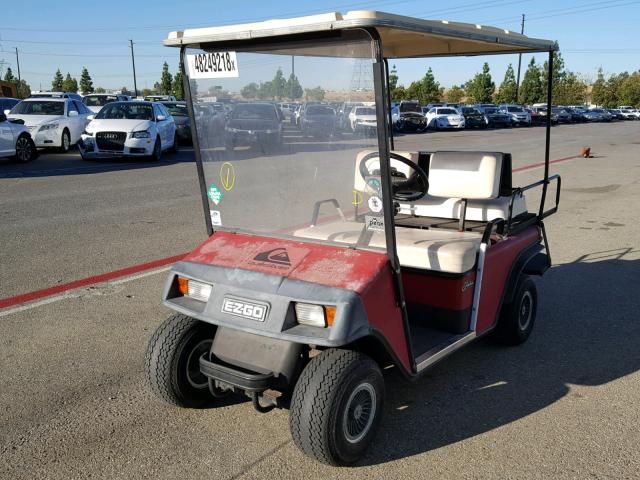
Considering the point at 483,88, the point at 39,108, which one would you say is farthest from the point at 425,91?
the point at 39,108

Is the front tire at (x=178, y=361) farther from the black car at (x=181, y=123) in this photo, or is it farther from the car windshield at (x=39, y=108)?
the black car at (x=181, y=123)

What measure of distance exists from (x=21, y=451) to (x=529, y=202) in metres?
8.27

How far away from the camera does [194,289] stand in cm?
324

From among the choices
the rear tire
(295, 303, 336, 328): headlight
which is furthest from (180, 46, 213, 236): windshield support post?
the rear tire

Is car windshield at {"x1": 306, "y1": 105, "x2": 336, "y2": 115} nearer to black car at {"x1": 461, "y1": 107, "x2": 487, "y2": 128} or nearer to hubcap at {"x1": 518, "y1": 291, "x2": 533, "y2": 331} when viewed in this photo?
hubcap at {"x1": 518, "y1": 291, "x2": 533, "y2": 331}

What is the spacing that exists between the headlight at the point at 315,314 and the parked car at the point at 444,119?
33099 millimetres

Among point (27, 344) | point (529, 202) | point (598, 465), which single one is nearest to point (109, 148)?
point (529, 202)

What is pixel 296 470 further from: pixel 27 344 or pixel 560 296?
pixel 560 296

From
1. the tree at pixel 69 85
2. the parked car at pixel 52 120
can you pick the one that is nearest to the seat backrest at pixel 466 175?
the parked car at pixel 52 120

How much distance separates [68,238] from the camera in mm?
7219

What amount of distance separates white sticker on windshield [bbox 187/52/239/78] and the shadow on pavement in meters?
1.94

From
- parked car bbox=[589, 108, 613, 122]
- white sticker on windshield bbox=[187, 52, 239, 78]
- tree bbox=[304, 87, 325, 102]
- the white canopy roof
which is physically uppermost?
the white canopy roof

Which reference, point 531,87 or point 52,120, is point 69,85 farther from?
point 52,120

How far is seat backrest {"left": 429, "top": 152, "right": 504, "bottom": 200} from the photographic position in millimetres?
4316
